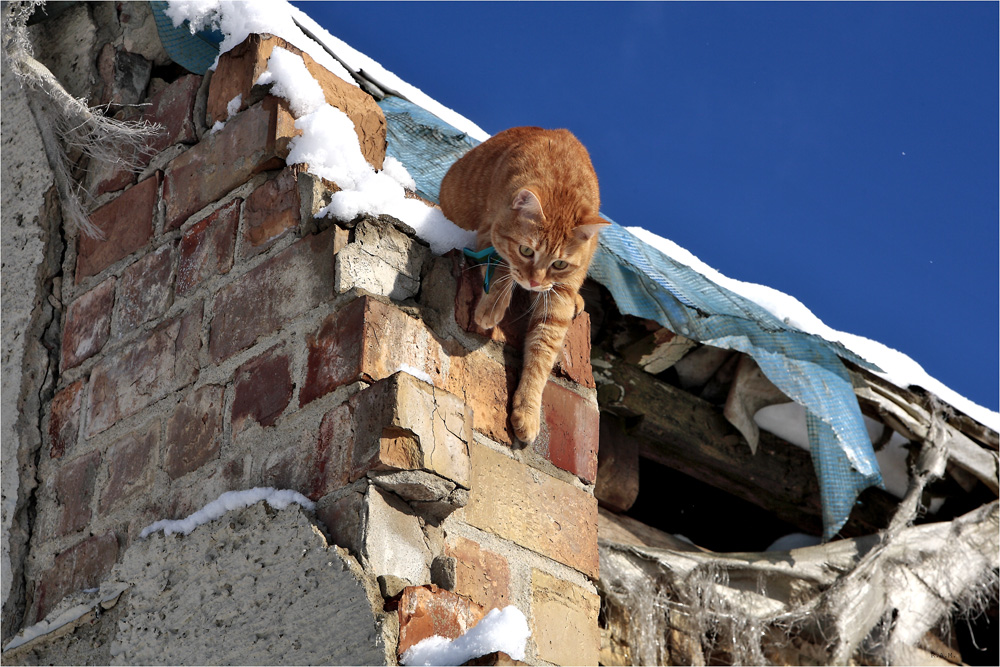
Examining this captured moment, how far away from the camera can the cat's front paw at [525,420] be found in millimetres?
1843

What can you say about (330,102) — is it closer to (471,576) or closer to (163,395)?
(163,395)

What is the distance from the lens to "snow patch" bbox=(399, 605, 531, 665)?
1448 mm

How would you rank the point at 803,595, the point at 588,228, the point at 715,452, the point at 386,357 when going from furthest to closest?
the point at 715,452
the point at 803,595
the point at 588,228
the point at 386,357

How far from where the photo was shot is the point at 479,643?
145 centimetres

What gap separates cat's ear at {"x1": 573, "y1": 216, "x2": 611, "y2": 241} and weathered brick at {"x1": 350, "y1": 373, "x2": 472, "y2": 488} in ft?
2.84

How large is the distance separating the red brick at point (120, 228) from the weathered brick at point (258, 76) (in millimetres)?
233

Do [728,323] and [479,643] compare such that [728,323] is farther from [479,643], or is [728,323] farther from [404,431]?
[479,643]

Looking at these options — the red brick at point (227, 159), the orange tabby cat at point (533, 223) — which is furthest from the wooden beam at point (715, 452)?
the red brick at point (227, 159)

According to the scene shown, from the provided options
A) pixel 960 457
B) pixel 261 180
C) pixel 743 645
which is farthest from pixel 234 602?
pixel 960 457

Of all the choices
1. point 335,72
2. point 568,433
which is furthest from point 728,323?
point 335,72

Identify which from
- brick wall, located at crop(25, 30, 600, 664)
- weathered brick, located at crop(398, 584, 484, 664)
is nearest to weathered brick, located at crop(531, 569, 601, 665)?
brick wall, located at crop(25, 30, 600, 664)

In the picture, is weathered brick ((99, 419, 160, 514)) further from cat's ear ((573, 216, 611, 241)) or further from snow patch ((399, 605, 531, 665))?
cat's ear ((573, 216, 611, 241))

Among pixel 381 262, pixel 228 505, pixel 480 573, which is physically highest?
pixel 381 262

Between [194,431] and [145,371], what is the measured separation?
22cm
